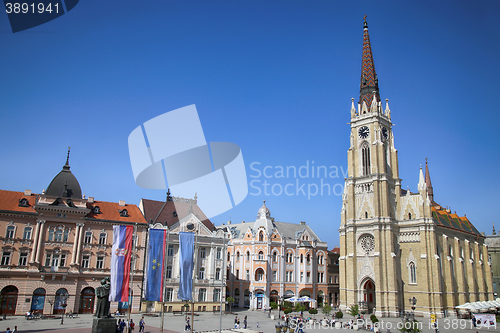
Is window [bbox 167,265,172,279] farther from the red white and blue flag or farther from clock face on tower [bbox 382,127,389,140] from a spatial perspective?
clock face on tower [bbox 382,127,389,140]

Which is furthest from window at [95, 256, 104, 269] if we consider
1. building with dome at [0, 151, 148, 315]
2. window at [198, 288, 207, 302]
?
window at [198, 288, 207, 302]

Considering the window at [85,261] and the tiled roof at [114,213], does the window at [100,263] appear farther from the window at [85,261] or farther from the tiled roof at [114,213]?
the tiled roof at [114,213]

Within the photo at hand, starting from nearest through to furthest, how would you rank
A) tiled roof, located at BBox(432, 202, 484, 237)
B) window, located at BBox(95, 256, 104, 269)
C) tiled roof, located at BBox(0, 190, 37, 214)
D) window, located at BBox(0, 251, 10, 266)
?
1. window, located at BBox(0, 251, 10, 266)
2. tiled roof, located at BBox(0, 190, 37, 214)
3. window, located at BBox(95, 256, 104, 269)
4. tiled roof, located at BBox(432, 202, 484, 237)

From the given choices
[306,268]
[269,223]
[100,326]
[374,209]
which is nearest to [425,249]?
[374,209]

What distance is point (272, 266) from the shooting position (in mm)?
67062

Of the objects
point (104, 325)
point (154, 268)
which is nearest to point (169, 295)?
point (154, 268)

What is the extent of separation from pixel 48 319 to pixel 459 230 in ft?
207

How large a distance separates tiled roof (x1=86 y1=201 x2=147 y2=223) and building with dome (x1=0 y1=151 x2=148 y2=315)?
21 centimetres

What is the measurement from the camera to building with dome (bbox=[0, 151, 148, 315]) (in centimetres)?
4431

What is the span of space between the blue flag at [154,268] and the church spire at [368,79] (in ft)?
148

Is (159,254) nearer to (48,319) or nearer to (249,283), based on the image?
(48,319)

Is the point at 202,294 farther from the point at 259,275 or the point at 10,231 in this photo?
the point at 10,231

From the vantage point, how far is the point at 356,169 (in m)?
65.2

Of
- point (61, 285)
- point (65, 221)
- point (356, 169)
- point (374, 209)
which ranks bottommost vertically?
point (61, 285)
